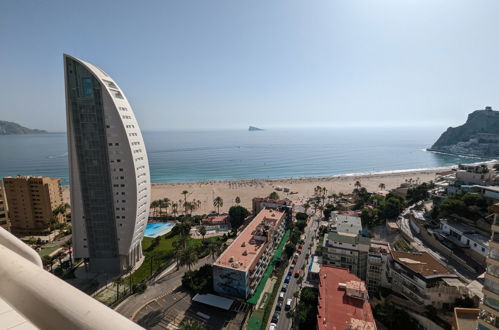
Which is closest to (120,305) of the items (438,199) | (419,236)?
(419,236)

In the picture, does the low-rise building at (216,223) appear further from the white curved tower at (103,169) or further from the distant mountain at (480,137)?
the distant mountain at (480,137)

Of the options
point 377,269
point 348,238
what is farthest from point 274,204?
point 377,269

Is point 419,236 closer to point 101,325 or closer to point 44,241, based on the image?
point 101,325

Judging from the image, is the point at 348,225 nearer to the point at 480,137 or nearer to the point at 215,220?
the point at 215,220

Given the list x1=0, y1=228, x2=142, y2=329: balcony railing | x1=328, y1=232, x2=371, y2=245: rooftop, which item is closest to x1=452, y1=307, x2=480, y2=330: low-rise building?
→ x1=328, y1=232, x2=371, y2=245: rooftop

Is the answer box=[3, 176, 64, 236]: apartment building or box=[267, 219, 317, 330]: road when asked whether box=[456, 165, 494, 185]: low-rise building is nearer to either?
box=[267, 219, 317, 330]: road
